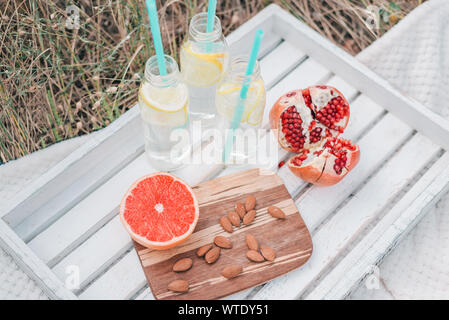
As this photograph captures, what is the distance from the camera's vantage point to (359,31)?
6.09ft

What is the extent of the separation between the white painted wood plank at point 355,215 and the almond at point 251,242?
0.10m

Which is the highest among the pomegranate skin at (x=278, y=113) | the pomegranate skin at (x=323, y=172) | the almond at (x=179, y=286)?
the pomegranate skin at (x=278, y=113)

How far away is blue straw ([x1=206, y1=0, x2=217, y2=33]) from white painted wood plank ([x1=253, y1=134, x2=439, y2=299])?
0.54 metres

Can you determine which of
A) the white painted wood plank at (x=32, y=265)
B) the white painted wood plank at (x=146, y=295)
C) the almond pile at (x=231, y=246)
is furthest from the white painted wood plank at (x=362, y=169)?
the white painted wood plank at (x=32, y=265)

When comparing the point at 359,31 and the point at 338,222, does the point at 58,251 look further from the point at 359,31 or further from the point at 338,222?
the point at 359,31

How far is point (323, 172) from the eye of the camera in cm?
122

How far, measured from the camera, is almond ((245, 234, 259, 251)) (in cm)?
119

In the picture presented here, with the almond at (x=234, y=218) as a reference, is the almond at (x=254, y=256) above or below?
below

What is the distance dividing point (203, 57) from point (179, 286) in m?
0.56

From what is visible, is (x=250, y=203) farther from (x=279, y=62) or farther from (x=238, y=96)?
(x=279, y=62)

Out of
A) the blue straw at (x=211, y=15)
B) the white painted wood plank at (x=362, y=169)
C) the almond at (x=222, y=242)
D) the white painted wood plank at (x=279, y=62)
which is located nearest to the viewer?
the blue straw at (x=211, y=15)

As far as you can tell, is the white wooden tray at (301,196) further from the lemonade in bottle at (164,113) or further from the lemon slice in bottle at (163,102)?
the lemon slice in bottle at (163,102)

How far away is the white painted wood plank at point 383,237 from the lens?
1151mm

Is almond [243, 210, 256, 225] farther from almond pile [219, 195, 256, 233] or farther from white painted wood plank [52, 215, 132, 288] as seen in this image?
white painted wood plank [52, 215, 132, 288]
